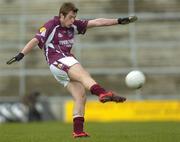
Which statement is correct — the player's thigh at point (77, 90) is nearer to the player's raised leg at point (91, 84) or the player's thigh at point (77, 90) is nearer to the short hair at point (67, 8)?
the player's raised leg at point (91, 84)

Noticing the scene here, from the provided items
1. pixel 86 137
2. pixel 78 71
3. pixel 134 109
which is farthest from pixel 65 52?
pixel 134 109

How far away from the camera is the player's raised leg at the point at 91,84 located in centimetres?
941

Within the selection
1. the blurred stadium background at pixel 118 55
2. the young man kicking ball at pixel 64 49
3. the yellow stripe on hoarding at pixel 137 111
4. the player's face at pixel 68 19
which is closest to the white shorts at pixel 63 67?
the young man kicking ball at pixel 64 49

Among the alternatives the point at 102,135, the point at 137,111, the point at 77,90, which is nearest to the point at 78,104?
the point at 77,90

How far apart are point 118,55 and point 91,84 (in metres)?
19.0

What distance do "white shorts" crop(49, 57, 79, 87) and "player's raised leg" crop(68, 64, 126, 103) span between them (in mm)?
90

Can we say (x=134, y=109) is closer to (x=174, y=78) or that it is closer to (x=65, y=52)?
(x=174, y=78)

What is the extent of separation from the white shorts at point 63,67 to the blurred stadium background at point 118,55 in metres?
17.4

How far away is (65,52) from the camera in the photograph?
1070 centimetres

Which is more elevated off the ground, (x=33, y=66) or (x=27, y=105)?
(x=33, y=66)

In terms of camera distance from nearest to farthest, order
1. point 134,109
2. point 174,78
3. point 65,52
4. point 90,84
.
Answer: point 90,84 → point 65,52 → point 134,109 → point 174,78

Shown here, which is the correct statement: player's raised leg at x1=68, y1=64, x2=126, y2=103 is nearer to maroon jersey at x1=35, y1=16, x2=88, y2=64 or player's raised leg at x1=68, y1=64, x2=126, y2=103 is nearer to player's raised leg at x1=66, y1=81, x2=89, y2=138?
player's raised leg at x1=66, y1=81, x2=89, y2=138

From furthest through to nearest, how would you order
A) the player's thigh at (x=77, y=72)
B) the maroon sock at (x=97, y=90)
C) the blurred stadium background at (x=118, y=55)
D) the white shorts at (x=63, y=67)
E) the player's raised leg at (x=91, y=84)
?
the blurred stadium background at (x=118, y=55)
the white shorts at (x=63, y=67)
the player's thigh at (x=77, y=72)
the maroon sock at (x=97, y=90)
the player's raised leg at (x=91, y=84)

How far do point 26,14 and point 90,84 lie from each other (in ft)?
66.9
